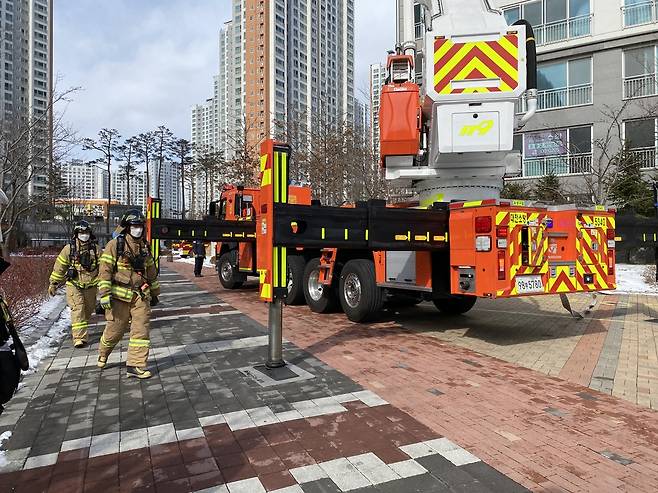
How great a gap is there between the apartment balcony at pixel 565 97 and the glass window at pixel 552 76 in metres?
0.27

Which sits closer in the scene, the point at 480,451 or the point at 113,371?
the point at 480,451

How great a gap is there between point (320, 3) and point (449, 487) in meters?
101

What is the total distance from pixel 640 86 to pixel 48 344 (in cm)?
2354

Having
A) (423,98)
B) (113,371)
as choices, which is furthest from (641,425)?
(113,371)

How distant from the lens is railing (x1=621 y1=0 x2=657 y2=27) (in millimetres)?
20578

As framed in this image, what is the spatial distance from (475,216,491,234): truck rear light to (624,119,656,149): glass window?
18.3 m

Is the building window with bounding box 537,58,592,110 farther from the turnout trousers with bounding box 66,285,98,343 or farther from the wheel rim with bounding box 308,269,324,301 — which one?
the turnout trousers with bounding box 66,285,98,343

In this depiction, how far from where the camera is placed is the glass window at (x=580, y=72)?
22.1 metres

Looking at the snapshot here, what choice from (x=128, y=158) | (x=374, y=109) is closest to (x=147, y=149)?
(x=128, y=158)

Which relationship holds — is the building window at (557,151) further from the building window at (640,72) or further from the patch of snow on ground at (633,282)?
the patch of snow on ground at (633,282)

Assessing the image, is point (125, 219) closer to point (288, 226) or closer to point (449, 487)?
point (288, 226)

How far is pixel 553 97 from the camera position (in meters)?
23.0

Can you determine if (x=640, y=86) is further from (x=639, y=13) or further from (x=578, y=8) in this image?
(x=578, y=8)

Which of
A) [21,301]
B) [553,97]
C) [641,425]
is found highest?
[553,97]
